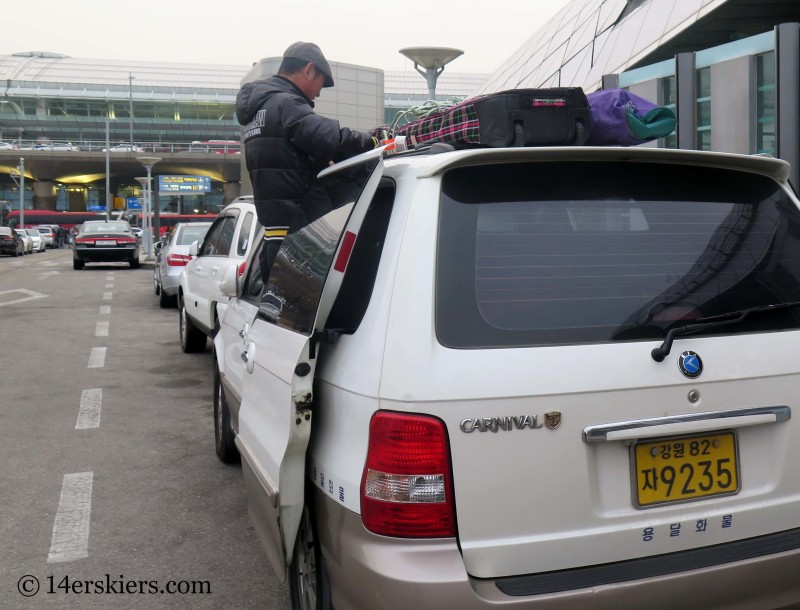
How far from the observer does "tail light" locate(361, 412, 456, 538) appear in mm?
2152

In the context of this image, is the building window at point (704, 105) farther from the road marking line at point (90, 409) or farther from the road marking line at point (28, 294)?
the road marking line at point (28, 294)

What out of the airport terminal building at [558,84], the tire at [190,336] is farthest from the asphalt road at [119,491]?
the airport terminal building at [558,84]

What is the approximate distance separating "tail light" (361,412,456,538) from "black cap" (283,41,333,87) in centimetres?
297

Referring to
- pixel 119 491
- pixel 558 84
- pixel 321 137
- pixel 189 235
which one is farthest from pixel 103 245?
pixel 321 137

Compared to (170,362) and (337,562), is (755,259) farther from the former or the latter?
(170,362)

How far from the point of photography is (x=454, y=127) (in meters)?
2.64

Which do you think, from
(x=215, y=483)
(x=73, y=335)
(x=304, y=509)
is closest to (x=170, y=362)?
(x=73, y=335)

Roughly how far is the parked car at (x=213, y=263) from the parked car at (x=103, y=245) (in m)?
19.6

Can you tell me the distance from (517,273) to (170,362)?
24.9 feet

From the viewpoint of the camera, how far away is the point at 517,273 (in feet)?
7.64

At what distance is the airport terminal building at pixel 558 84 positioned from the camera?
11891mm

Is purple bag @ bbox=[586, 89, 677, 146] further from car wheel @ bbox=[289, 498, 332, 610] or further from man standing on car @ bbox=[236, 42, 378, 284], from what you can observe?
man standing on car @ bbox=[236, 42, 378, 284]

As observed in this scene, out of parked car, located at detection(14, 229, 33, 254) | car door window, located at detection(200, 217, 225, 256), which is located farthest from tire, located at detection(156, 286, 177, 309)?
parked car, located at detection(14, 229, 33, 254)

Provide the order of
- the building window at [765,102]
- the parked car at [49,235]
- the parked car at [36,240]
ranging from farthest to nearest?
1. the parked car at [49,235]
2. the parked car at [36,240]
3. the building window at [765,102]
